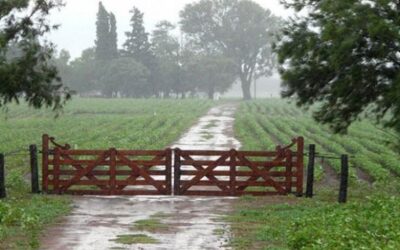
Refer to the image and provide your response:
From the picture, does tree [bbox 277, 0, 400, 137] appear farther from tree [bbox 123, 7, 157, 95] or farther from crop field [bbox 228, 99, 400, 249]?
tree [bbox 123, 7, 157, 95]

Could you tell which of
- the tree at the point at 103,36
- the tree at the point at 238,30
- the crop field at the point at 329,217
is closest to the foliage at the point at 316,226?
the crop field at the point at 329,217

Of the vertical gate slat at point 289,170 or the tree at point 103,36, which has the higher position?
the tree at point 103,36

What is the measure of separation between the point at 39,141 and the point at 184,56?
308 feet

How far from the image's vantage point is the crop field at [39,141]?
44.4 feet

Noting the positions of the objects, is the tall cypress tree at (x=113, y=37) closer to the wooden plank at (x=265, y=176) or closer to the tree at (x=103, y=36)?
the tree at (x=103, y=36)

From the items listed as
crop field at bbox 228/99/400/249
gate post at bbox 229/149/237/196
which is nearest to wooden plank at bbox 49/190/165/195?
gate post at bbox 229/149/237/196

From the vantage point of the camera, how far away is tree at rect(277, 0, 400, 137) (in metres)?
18.1

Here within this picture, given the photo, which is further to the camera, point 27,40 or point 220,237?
point 27,40

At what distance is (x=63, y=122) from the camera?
57562mm

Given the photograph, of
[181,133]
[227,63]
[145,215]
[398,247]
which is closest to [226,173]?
[145,215]

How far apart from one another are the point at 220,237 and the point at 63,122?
46.3m

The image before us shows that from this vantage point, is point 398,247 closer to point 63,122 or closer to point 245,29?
point 63,122

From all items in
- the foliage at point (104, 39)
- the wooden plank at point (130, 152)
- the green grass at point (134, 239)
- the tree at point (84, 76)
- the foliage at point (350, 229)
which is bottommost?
the green grass at point (134, 239)

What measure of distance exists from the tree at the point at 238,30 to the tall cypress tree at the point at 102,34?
2280 cm
